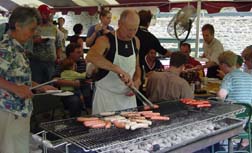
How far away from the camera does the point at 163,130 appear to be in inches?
76.8

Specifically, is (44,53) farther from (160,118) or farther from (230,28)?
(230,28)

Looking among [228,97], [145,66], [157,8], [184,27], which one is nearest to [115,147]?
[228,97]

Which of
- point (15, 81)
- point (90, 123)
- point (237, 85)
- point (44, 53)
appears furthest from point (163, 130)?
point (44, 53)

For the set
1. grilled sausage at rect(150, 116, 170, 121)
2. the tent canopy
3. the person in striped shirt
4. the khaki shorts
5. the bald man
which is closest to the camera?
grilled sausage at rect(150, 116, 170, 121)

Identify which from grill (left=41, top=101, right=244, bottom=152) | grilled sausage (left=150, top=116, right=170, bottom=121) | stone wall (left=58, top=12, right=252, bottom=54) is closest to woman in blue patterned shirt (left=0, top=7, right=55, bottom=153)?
grill (left=41, top=101, right=244, bottom=152)

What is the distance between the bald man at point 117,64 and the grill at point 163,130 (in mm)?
326

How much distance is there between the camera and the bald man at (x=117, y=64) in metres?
2.49

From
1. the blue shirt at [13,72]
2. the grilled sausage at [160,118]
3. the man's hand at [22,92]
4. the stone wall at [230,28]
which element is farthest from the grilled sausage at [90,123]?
the stone wall at [230,28]

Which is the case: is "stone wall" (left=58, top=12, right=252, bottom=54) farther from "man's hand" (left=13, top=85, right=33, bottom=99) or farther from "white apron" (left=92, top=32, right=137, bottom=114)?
"man's hand" (left=13, top=85, right=33, bottom=99)

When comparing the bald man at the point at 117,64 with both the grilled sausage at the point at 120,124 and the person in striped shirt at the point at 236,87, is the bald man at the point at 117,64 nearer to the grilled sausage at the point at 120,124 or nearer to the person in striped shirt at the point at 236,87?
the grilled sausage at the point at 120,124

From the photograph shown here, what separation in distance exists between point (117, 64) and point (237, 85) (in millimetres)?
1121

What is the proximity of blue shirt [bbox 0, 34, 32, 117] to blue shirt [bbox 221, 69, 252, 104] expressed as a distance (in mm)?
1648

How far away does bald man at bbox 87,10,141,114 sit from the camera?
2.49 metres

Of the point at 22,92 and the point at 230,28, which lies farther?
the point at 230,28
